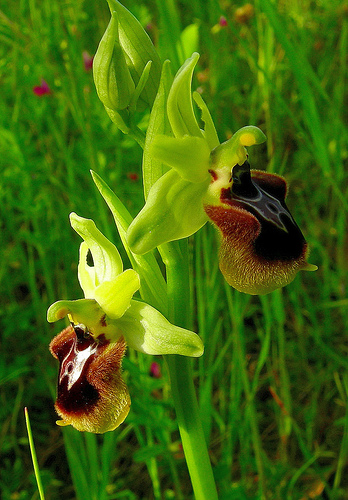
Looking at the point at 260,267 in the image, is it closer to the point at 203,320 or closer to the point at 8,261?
the point at 203,320

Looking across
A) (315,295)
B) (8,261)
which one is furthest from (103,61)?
(315,295)

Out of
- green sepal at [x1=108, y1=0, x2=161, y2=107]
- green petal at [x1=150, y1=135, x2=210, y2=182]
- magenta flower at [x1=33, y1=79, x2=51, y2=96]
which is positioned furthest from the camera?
magenta flower at [x1=33, y1=79, x2=51, y2=96]

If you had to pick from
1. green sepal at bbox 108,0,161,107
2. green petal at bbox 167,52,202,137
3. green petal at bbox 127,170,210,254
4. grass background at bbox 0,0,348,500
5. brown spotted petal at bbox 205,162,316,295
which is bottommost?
grass background at bbox 0,0,348,500

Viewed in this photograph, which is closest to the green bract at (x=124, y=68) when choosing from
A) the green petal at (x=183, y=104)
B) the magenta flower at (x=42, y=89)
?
the green petal at (x=183, y=104)

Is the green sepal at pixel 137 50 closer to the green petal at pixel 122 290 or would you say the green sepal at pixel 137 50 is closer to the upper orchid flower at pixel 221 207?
the upper orchid flower at pixel 221 207

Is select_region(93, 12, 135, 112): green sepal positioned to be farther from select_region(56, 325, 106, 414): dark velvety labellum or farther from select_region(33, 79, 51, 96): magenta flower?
select_region(33, 79, 51, 96): magenta flower

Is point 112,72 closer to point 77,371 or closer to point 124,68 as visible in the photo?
point 124,68

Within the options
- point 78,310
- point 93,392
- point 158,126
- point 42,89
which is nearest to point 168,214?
point 158,126

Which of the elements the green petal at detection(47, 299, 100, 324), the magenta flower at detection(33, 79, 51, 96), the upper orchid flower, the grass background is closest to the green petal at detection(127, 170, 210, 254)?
the upper orchid flower
